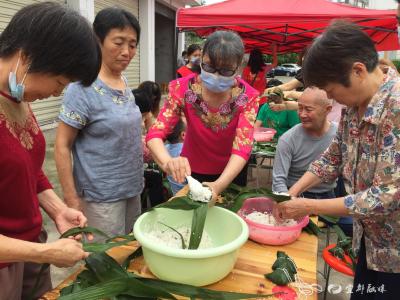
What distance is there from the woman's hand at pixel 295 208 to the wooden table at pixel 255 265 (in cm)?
13

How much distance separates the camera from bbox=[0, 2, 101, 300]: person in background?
1.01 m

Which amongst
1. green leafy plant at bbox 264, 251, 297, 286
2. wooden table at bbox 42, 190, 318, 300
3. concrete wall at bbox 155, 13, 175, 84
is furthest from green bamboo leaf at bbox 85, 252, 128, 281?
concrete wall at bbox 155, 13, 175, 84

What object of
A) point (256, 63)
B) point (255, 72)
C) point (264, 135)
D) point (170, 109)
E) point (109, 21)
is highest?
point (109, 21)

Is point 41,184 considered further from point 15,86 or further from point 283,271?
point 283,271

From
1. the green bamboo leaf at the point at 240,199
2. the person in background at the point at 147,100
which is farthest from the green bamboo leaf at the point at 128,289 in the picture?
the person in background at the point at 147,100

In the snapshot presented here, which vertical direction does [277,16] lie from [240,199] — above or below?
above

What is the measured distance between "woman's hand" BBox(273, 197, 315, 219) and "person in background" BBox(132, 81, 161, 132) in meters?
2.09

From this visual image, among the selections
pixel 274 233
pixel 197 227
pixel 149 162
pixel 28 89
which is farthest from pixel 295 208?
pixel 149 162

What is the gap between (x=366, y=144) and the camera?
1386 mm

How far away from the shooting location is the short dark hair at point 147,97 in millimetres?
3367

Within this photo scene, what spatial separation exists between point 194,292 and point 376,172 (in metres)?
0.78

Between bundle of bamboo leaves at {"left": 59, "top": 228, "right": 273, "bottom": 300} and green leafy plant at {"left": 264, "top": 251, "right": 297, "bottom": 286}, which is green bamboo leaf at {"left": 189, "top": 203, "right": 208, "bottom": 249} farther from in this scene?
green leafy plant at {"left": 264, "top": 251, "right": 297, "bottom": 286}

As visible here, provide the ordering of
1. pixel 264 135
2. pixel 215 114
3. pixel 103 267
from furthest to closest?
pixel 264 135 → pixel 215 114 → pixel 103 267

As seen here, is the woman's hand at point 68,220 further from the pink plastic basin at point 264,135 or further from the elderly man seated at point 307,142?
the pink plastic basin at point 264,135
